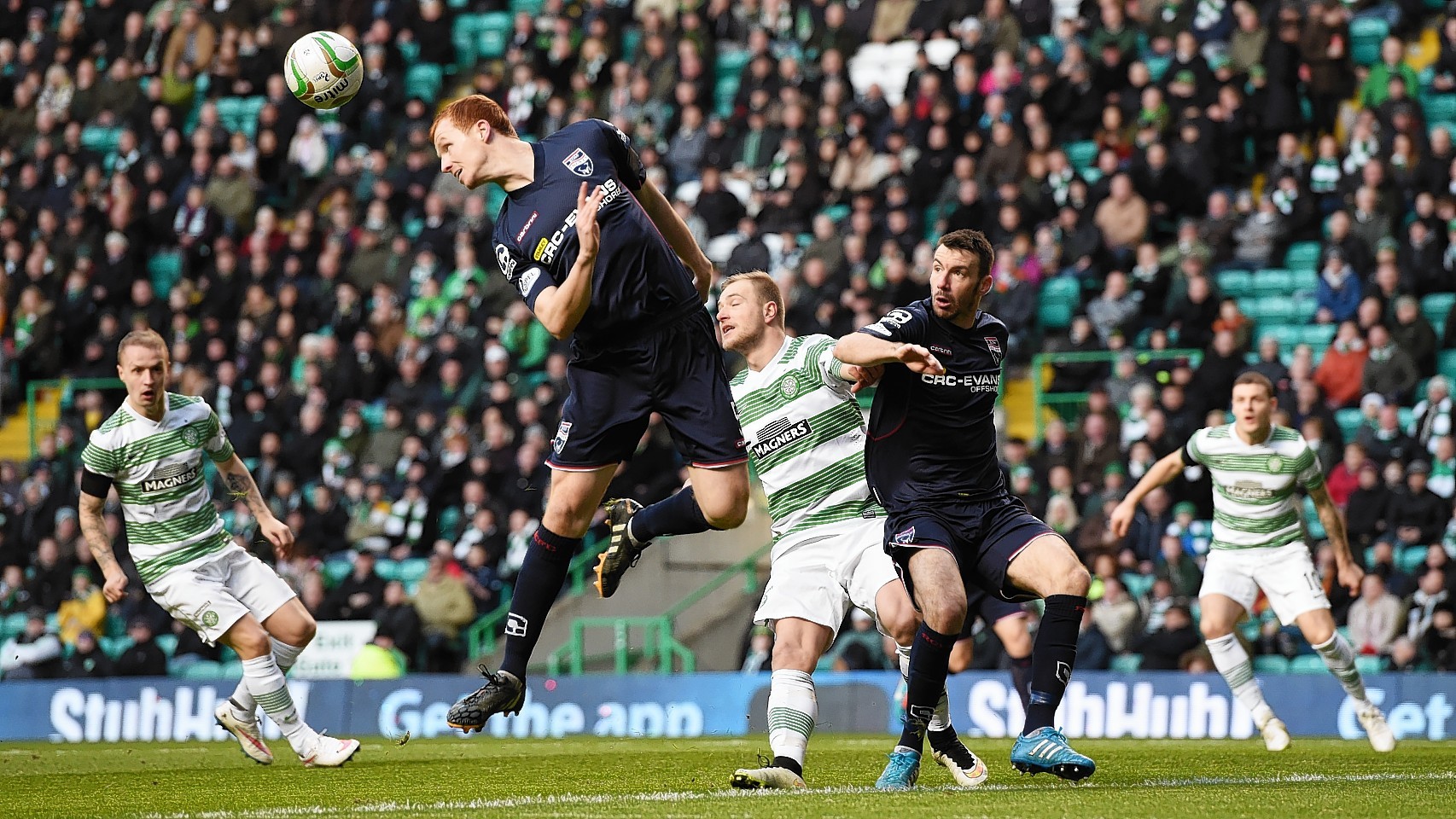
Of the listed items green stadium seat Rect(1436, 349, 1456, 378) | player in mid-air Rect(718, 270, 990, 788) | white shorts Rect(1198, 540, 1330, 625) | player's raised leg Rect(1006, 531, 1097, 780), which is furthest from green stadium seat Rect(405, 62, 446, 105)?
player's raised leg Rect(1006, 531, 1097, 780)

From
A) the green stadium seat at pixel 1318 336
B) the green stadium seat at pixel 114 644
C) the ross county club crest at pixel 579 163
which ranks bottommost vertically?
the green stadium seat at pixel 114 644

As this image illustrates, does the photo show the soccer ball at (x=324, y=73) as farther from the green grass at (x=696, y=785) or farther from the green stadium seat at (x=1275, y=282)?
the green stadium seat at (x=1275, y=282)

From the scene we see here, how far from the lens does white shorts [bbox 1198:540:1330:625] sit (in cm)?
1186

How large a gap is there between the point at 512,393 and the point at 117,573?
878cm

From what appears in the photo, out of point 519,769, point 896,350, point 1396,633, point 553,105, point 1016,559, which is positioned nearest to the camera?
point 896,350

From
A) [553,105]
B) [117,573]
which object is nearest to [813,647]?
[117,573]

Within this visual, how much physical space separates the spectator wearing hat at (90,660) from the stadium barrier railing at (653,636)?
179 inches

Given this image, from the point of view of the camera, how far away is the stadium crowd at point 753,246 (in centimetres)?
1596

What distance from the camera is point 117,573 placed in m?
10.3

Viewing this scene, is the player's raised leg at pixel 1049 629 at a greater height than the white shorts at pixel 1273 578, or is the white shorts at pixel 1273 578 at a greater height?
the player's raised leg at pixel 1049 629

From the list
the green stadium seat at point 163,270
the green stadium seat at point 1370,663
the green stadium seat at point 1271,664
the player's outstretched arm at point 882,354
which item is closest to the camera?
the player's outstretched arm at point 882,354

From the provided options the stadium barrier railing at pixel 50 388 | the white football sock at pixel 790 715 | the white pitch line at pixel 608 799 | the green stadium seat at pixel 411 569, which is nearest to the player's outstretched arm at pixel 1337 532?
the white pitch line at pixel 608 799

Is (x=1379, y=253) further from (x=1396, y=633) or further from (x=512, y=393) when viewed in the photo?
(x=512, y=393)

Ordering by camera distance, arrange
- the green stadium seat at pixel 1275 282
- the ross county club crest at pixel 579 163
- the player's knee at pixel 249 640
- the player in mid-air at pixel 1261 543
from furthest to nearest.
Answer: the green stadium seat at pixel 1275 282
the player in mid-air at pixel 1261 543
the player's knee at pixel 249 640
the ross county club crest at pixel 579 163
